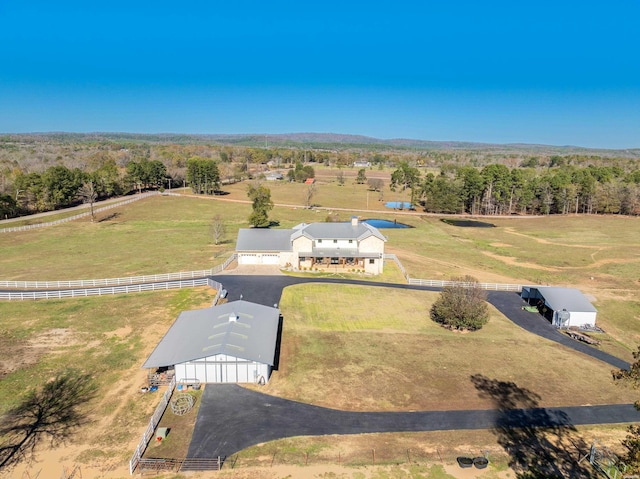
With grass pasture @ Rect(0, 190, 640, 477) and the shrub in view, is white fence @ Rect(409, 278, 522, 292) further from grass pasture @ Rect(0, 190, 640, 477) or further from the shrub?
the shrub

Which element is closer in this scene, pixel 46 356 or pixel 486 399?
pixel 486 399

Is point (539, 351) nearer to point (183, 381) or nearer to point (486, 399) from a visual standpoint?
point (486, 399)

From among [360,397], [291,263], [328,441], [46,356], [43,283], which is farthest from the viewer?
[291,263]

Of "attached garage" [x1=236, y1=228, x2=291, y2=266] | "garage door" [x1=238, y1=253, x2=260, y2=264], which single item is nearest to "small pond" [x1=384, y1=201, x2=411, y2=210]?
"attached garage" [x1=236, y1=228, x2=291, y2=266]

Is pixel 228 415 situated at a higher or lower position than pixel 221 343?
lower

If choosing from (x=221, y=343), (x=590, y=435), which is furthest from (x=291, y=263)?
(x=590, y=435)

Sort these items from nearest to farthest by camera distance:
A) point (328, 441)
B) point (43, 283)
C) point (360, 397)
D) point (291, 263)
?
point (328, 441) → point (360, 397) → point (43, 283) → point (291, 263)
